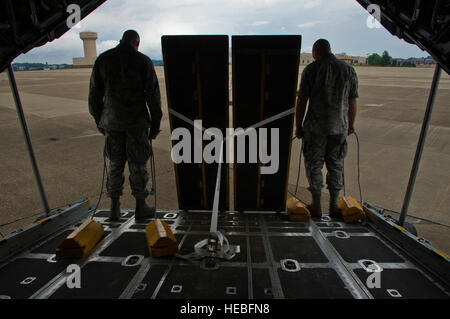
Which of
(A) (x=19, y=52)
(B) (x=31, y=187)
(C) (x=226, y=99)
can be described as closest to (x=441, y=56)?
(C) (x=226, y=99)

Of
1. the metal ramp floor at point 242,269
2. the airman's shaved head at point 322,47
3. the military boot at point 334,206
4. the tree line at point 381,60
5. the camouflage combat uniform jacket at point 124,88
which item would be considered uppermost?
the tree line at point 381,60

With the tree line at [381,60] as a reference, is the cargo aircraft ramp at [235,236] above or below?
below

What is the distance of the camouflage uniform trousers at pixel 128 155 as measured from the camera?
2.96 m

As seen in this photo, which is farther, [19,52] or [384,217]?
[384,217]

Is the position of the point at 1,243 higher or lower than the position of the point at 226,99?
lower

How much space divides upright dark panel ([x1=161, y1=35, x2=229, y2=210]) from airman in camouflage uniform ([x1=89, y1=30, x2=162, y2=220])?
222mm

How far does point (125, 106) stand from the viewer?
9.31 feet

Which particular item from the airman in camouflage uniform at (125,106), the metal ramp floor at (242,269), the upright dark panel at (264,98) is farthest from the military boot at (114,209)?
the upright dark panel at (264,98)

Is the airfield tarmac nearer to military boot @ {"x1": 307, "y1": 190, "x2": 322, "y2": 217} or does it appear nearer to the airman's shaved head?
military boot @ {"x1": 307, "y1": 190, "x2": 322, "y2": 217}

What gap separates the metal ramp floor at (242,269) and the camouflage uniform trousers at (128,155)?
1.50 feet

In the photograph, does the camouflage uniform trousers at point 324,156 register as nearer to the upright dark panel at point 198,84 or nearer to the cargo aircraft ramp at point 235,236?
the cargo aircraft ramp at point 235,236

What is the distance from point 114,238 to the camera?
2707mm
